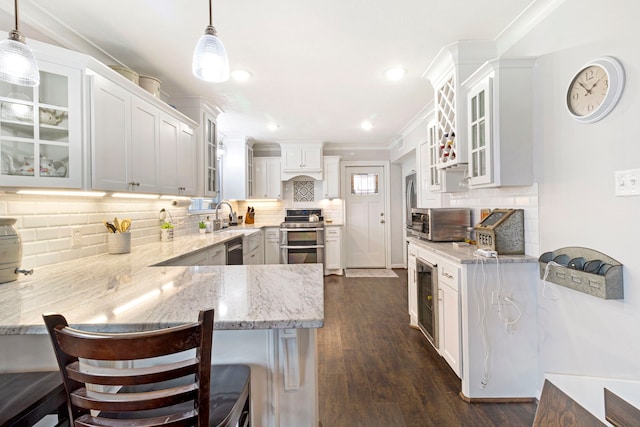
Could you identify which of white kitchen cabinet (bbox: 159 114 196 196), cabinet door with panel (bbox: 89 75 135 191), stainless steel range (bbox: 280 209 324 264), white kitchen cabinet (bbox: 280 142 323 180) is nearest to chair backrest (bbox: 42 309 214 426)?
cabinet door with panel (bbox: 89 75 135 191)

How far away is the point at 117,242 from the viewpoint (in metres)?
2.23

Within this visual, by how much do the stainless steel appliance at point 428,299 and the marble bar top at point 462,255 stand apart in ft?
0.48

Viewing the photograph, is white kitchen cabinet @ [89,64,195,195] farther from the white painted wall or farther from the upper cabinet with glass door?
the white painted wall

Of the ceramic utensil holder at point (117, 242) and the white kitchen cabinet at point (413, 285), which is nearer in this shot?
the ceramic utensil holder at point (117, 242)

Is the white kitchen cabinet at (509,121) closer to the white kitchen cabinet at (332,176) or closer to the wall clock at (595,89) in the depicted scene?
the wall clock at (595,89)

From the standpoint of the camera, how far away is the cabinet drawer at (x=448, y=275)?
76.3 inches

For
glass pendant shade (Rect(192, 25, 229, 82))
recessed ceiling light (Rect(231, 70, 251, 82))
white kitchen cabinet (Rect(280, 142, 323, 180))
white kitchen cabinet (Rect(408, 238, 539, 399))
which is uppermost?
recessed ceiling light (Rect(231, 70, 251, 82))

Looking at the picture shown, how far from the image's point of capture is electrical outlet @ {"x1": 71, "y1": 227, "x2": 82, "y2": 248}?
197 cm

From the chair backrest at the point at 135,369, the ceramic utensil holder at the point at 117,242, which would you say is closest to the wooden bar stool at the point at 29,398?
the chair backrest at the point at 135,369

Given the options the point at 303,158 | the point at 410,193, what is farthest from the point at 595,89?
the point at 303,158

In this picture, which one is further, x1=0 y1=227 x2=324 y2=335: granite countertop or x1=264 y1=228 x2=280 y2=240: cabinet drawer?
x1=264 y1=228 x2=280 y2=240: cabinet drawer

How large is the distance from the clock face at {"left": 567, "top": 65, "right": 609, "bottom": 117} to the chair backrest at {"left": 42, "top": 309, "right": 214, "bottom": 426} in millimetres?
1934

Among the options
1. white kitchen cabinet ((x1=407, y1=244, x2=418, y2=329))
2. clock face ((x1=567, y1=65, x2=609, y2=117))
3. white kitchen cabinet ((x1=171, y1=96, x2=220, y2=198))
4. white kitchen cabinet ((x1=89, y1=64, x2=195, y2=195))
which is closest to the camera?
clock face ((x1=567, y1=65, x2=609, y2=117))

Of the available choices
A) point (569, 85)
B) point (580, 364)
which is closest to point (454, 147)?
point (569, 85)
